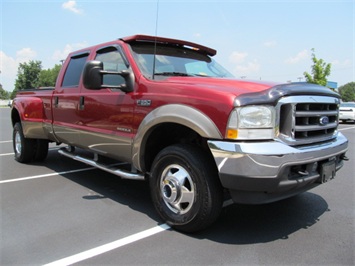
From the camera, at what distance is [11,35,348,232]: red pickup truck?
9.45 ft

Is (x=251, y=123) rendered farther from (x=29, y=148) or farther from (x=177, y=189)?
(x=29, y=148)

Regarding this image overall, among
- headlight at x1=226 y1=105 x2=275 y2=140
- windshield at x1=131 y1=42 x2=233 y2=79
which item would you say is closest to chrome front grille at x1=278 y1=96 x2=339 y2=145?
headlight at x1=226 y1=105 x2=275 y2=140

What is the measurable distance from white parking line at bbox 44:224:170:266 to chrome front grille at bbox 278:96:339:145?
160cm

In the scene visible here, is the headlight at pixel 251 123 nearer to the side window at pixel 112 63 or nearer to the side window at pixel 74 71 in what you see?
the side window at pixel 112 63

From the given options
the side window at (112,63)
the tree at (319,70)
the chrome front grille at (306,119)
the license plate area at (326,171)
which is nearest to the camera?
the chrome front grille at (306,119)

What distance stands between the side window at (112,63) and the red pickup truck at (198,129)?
0.05 feet

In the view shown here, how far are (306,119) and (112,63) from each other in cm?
263

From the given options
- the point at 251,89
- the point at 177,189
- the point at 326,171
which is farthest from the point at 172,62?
Answer: the point at 326,171

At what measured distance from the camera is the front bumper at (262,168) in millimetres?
2777

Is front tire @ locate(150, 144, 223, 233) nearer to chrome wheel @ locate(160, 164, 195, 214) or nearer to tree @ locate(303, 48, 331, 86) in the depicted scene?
chrome wheel @ locate(160, 164, 195, 214)

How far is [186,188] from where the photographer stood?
3287 mm

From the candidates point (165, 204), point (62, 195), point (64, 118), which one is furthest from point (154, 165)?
point (64, 118)

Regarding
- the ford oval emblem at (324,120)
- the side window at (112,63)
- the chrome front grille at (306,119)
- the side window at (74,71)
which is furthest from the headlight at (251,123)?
the side window at (74,71)

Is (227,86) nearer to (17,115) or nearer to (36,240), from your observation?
(36,240)
